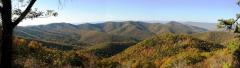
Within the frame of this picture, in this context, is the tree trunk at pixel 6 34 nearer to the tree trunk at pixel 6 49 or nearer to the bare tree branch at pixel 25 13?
the tree trunk at pixel 6 49

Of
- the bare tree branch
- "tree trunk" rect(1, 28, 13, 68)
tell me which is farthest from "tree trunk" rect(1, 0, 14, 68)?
the bare tree branch

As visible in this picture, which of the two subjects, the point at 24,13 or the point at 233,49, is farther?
the point at 233,49

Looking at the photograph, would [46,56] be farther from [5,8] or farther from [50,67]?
[5,8]

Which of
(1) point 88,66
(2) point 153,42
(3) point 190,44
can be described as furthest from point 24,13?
(2) point 153,42

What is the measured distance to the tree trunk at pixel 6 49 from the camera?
1212cm

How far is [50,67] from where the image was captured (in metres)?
17.6

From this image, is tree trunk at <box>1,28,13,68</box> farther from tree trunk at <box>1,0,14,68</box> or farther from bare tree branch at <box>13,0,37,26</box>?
bare tree branch at <box>13,0,37,26</box>

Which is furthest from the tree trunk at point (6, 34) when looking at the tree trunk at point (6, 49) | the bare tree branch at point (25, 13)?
the bare tree branch at point (25, 13)

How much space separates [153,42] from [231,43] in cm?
7055

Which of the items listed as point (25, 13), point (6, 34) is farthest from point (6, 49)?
point (25, 13)

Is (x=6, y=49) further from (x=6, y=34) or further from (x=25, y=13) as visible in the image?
(x=25, y=13)

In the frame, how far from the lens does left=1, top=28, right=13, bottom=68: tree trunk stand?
12.1 m

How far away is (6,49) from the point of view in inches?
481

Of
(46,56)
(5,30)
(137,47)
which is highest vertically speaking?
(5,30)
